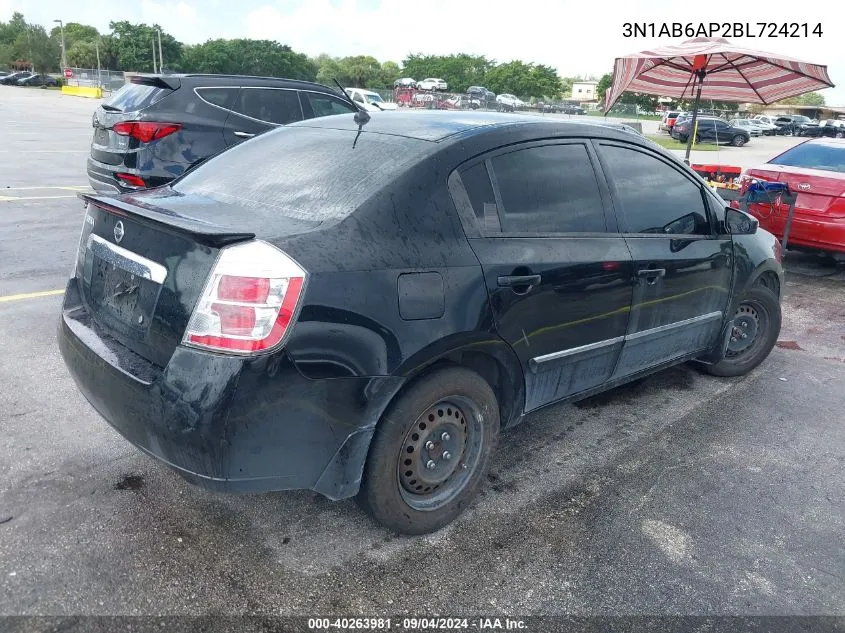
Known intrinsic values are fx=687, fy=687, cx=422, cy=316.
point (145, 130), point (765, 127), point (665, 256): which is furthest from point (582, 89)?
point (665, 256)

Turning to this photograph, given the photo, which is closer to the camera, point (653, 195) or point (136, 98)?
point (653, 195)

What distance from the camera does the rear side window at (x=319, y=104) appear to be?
28.4 feet

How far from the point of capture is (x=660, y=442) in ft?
12.4

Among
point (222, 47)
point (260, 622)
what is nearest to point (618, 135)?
point (260, 622)

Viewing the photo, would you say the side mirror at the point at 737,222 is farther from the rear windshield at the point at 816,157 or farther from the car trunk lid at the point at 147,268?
the rear windshield at the point at 816,157

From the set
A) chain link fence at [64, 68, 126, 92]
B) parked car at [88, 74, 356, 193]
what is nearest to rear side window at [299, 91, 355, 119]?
parked car at [88, 74, 356, 193]

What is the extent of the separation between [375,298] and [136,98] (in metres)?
6.17

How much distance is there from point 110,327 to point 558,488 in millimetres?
2099

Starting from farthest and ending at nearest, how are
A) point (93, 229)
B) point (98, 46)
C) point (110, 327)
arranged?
point (98, 46) < point (93, 229) < point (110, 327)

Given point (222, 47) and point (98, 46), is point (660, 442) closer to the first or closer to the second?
point (222, 47)

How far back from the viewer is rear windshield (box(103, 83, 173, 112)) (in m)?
7.19

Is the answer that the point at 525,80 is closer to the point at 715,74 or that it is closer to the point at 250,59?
the point at 250,59

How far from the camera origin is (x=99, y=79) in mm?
61562

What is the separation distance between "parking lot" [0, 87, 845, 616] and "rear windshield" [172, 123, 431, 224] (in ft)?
4.24
